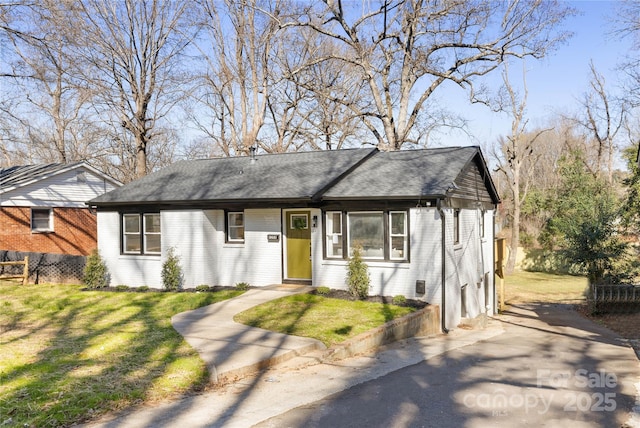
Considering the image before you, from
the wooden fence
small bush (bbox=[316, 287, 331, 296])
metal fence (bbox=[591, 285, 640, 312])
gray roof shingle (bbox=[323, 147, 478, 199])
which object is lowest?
metal fence (bbox=[591, 285, 640, 312])

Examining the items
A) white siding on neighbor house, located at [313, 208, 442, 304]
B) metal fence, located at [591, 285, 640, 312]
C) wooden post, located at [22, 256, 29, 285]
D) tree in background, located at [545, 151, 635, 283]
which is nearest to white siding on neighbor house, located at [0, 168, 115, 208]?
wooden post, located at [22, 256, 29, 285]

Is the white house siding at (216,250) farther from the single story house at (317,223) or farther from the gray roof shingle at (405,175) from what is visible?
the gray roof shingle at (405,175)

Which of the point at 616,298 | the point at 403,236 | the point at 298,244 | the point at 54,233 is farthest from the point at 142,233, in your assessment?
the point at 616,298

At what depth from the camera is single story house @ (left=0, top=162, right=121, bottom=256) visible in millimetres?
21641

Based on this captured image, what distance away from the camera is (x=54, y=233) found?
22.7m

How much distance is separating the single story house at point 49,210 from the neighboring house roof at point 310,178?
4956 mm

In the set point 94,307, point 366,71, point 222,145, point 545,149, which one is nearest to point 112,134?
point 222,145

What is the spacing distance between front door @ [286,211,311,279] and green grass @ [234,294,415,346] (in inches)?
59.7

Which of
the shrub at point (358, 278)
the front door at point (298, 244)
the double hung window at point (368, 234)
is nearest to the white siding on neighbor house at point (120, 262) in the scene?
the front door at point (298, 244)

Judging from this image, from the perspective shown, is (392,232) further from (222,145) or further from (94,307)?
(222,145)

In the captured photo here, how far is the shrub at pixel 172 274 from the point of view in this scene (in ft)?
52.4

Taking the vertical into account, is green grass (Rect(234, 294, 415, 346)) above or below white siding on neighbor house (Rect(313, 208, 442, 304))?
below

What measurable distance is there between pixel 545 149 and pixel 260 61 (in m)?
37.4

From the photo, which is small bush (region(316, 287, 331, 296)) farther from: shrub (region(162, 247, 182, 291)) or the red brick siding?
the red brick siding
